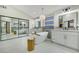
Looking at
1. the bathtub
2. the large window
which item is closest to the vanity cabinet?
the bathtub

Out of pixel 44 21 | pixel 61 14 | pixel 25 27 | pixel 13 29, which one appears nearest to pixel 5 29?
pixel 13 29

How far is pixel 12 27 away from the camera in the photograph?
21.8 feet

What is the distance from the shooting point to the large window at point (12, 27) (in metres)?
6.59

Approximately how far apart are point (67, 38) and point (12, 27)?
364 cm

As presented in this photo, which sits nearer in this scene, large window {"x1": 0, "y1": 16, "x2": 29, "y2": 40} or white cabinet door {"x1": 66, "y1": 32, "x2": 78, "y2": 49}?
white cabinet door {"x1": 66, "y1": 32, "x2": 78, "y2": 49}

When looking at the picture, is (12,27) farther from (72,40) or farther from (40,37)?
(72,40)

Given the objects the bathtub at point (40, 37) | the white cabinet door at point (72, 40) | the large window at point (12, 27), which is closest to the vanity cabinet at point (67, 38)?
the white cabinet door at point (72, 40)

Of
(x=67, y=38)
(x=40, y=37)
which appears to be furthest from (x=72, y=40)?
(x=40, y=37)

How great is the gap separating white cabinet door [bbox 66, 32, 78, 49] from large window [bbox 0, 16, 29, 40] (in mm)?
2802

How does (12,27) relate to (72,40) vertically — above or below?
above

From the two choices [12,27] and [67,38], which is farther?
[12,27]

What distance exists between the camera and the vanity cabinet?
16.1 ft

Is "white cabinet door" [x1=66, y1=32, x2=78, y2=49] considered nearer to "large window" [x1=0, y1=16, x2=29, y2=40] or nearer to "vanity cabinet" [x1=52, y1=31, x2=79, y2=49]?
"vanity cabinet" [x1=52, y1=31, x2=79, y2=49]
